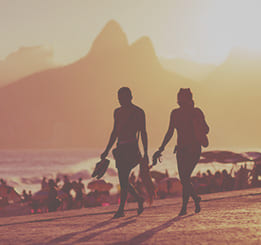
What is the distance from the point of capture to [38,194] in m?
16.0

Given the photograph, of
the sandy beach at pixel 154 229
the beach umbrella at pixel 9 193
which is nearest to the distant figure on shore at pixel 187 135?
the sandy beach at pixel 154 229

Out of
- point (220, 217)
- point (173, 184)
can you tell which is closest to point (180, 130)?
point (220, 217)

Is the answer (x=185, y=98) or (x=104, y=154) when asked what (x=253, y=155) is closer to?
(x=185, y=98)

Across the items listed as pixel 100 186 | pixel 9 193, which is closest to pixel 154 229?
pixel 100 186

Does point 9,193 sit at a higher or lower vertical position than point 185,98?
lower

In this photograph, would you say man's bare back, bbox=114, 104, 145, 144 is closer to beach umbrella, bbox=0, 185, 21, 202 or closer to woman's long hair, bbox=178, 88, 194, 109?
woman's long hair, bbox=178, 88, 194, 109

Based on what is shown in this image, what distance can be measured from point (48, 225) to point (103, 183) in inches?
448

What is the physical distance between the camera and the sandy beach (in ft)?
16.2

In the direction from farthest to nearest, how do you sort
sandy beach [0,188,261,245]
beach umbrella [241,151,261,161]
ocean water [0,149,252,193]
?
ocean water [0,149,252,193] → beach umbrella [241,151,261,161] → sandy beach [0,188,261,245]

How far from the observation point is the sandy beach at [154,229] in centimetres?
495

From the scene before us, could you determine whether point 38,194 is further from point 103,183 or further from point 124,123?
point 124,123

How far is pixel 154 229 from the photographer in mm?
5715

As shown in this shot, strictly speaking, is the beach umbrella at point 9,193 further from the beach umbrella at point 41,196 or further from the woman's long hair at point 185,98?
the woman's long hair at point 185,98

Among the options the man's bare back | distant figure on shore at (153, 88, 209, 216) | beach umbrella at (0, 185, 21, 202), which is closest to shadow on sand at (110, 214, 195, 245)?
distant figure on shore at (153, 88, 209, 216)
